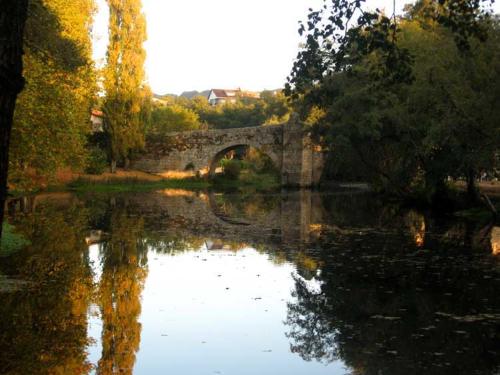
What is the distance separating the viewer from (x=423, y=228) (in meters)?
16.5

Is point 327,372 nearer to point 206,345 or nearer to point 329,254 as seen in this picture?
point 206,345

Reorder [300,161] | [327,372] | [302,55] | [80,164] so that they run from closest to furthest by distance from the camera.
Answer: [327,372] → [302,55] → [80,164] → [300,161]

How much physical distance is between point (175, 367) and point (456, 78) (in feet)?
46.9

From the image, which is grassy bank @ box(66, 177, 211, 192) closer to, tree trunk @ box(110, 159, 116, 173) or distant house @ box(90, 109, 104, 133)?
tree trunk @ box(110, 159, 116, 173)

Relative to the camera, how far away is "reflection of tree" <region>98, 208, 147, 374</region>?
5367 millimetres

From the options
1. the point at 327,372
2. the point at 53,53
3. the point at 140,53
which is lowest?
the point at 327,372

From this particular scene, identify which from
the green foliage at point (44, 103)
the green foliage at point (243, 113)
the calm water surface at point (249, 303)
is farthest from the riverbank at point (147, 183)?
the calm water surface at point (249, 303)

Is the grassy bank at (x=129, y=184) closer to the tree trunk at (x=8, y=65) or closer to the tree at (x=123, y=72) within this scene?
the tree at (x=123, y=72)

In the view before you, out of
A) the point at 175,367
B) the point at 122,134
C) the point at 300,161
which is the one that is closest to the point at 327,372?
the point at 175,367

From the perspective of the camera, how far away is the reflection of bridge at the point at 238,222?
47.8 feet

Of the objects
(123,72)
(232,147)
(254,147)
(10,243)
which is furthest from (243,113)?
(10,243)

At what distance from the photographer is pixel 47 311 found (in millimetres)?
6688

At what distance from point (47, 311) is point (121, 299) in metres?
1.03

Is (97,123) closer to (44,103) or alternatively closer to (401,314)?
(44,103)
